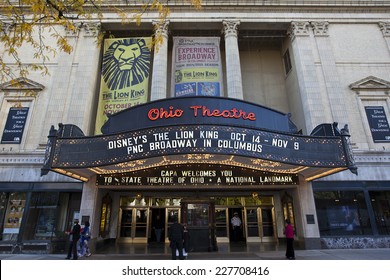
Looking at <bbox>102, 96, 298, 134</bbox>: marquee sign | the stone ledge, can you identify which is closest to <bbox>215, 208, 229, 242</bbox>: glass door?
the stone ledge

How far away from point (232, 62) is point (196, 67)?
260 centimetres

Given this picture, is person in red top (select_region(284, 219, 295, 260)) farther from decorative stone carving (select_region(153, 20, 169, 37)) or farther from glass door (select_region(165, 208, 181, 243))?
decorative stone carving (select_region(153, 20, 169, 37))

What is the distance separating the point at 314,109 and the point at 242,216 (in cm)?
893

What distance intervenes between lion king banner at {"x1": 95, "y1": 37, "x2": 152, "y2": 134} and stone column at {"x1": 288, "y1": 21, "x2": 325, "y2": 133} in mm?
10767

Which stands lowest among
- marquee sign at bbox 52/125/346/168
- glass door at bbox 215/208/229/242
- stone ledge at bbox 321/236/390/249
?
stone ledge at bbox 321/236/390/249

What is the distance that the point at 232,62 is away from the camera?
60.7 ft

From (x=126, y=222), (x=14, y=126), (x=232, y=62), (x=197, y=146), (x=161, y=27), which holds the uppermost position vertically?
(x=161, y=27)

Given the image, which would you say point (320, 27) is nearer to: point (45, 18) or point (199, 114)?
point (199, 114)

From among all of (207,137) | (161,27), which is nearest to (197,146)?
(207,137)

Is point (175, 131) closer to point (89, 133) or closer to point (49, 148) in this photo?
point (49, 148)

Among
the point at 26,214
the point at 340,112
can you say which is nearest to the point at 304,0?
the point at 340,112

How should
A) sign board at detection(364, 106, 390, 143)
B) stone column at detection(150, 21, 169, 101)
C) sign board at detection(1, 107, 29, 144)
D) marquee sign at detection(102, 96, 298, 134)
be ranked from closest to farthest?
marquee sign at detection(102, 96, 298, 134) < sign board at detection(1, 107, 29, 144) < sign board at detection(364, 106, 390, 143) < stone column at detection(150, 21, 169, 101)

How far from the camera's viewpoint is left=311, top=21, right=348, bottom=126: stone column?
17.1 meters

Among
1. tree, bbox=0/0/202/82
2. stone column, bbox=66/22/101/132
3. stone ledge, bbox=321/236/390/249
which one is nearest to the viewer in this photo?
tree, bbox=0/0/202/82
